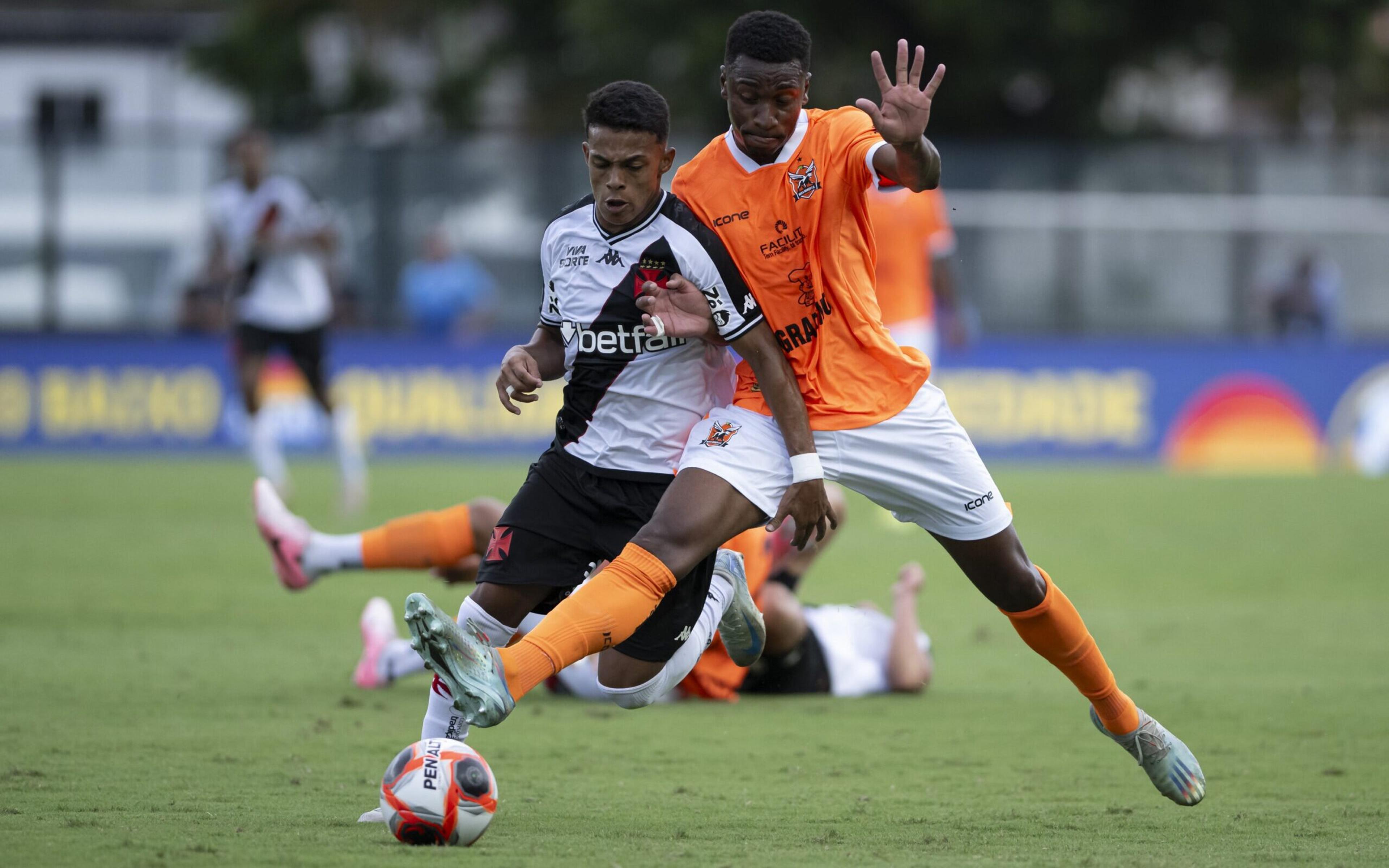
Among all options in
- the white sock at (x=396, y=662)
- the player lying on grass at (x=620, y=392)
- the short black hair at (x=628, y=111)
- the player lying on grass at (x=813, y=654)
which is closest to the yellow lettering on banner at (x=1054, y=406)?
the player lying on grass at (x=813, y=654)

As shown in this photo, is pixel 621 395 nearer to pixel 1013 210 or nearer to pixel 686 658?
pixel 686 658

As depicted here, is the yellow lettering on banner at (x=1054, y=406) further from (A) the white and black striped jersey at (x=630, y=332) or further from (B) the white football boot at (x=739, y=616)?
(A) the white and black striped jersey at (x=630, y=332)

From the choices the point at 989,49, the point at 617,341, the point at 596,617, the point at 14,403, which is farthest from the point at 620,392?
the point at 989,49

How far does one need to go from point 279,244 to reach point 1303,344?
11153mm

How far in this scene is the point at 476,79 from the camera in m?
28.8

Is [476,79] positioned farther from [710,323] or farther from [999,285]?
[710,323]

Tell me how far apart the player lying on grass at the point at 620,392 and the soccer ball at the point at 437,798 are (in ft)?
1.59

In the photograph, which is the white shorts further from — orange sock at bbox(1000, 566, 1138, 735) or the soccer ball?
the soccer ball

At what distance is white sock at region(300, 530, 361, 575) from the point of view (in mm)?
6500

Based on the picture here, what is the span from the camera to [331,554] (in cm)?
656

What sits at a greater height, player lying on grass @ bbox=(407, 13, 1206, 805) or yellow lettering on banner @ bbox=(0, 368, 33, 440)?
player lying on grass @ bbox=(407, 13, 1206, 805)

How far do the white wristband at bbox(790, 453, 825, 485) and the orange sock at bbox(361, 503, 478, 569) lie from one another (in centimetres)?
199

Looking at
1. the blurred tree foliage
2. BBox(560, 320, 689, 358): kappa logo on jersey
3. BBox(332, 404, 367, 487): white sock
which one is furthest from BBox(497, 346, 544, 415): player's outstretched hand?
the blurred tree foliage

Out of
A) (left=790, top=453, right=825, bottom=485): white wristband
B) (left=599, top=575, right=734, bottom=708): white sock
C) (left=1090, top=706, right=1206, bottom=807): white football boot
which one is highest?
(left=790, top=453, right=825, bottom=485): white wristband
